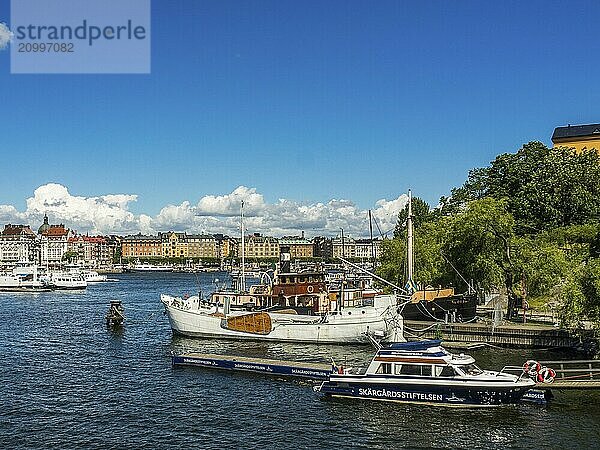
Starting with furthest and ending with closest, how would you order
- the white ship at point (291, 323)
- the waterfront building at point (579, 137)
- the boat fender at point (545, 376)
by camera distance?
the waterfront building at point (579, 137), the white ship at point (291, 323), the boat fender at point (545, 376)

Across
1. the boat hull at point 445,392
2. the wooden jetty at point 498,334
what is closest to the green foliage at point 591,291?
the wooden jetty at point 498,334

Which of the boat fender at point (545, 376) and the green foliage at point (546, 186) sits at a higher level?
the green foliage at point (546, 186)

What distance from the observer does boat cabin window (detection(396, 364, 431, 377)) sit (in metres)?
32.0

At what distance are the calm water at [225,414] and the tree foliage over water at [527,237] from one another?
672cm

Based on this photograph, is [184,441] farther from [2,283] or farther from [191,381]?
[2,283]

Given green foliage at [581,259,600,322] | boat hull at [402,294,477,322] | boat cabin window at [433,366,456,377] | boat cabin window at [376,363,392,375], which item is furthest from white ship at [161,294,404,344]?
boat cabin window at [433,366,456,377]

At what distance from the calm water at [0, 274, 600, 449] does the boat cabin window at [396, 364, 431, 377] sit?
1.51 meters

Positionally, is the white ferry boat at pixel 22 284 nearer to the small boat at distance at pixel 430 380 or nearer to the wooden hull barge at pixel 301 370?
the wooden hull barge at pixel 301 370

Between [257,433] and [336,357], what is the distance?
18.0 m

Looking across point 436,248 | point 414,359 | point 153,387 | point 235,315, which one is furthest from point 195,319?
point 414,359

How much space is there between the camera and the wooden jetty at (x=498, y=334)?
45938 millimetres

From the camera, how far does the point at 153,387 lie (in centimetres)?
3834

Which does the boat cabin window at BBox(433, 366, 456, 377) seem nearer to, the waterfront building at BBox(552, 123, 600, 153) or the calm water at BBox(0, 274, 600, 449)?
the calm water at BBox(0, 274, 600, 449)

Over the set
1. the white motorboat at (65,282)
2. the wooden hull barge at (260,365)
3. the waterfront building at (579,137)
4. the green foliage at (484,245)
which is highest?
the waterfront building at (579,137)
